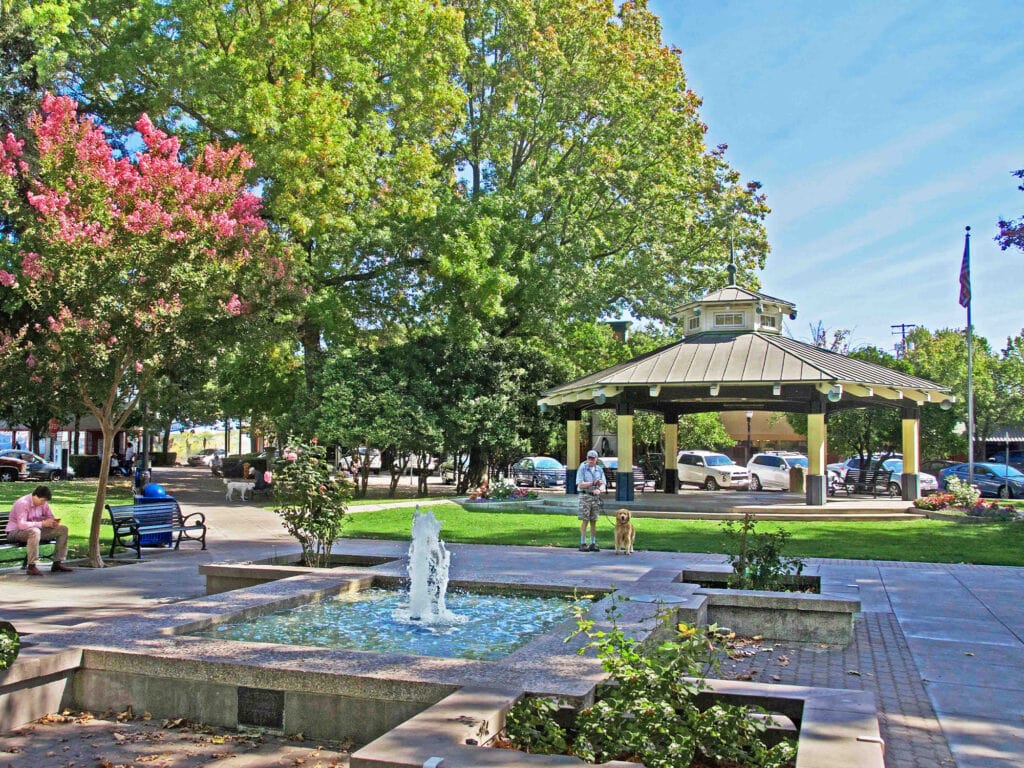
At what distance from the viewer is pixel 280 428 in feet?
97.1

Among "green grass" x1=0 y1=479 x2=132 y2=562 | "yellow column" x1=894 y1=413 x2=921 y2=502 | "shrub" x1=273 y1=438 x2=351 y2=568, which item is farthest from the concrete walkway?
"yellow column" x1=894 y1=413 x2=921 y2=502

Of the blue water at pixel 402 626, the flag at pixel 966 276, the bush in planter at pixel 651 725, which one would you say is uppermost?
the flag at pixel 966 276

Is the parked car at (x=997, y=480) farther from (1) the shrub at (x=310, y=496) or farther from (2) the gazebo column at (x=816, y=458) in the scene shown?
(1) the shrub at (x=310, y=496)

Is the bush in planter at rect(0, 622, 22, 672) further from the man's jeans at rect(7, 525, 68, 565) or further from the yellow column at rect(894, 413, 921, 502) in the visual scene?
the yellow column at rect(894, 413, 921, 502)

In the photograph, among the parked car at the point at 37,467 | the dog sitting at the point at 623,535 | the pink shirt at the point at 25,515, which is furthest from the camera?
the parked car at the point at 37,467

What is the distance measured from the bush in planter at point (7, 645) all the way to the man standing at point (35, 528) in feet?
19.7

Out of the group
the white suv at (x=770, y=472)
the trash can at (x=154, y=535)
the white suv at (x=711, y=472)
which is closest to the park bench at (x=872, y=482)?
the white suv at (x=770, y=472)

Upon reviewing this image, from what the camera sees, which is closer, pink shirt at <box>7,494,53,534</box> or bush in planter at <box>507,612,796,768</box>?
bush in planter at <box>507,612,796,768</box>

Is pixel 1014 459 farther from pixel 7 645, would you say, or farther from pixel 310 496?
pixel 7 645

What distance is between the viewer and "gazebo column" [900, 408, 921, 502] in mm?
24969

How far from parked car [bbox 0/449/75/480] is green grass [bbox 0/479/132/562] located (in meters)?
7.26

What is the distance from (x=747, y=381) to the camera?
22281 millimetres

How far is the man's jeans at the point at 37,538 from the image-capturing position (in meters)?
11.8

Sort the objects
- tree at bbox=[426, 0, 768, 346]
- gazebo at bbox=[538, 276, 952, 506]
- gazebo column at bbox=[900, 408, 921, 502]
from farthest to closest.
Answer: tree at bbox=[426, 0, 768, 346] < gazebo column at bbox=[900, 408, 921, 502] < gazebo at bbox=[538, 276, 952, 506]
